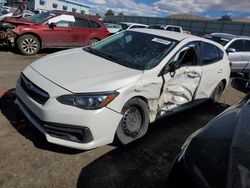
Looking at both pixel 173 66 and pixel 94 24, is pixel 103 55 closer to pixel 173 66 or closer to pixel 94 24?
pixel 173 66

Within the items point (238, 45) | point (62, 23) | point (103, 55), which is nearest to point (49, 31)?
point (62, 23)

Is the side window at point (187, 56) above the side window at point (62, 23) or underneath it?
above

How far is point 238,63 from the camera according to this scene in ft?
28.8

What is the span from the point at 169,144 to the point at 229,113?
1.40m

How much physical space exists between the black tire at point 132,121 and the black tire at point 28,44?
658 cm

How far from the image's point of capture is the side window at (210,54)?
14.5 feet

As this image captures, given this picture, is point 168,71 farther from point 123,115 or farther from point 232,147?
point 232,147

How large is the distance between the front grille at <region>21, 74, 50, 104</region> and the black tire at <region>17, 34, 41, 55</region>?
5.74 m

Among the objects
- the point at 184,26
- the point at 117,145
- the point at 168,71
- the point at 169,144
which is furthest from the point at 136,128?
the point at 184,26

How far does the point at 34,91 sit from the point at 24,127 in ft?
2.82

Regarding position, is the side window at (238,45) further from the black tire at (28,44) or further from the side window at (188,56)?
the black tire at (28,44)

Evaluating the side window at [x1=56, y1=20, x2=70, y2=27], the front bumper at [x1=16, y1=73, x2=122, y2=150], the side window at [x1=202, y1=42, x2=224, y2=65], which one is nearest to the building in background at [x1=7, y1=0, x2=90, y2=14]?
the side window at [x1=56, y1=20, x2=70, y2=27]

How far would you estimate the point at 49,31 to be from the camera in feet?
28.3

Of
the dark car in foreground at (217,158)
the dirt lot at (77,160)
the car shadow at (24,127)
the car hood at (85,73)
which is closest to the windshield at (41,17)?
the car shadow at (24,127)
